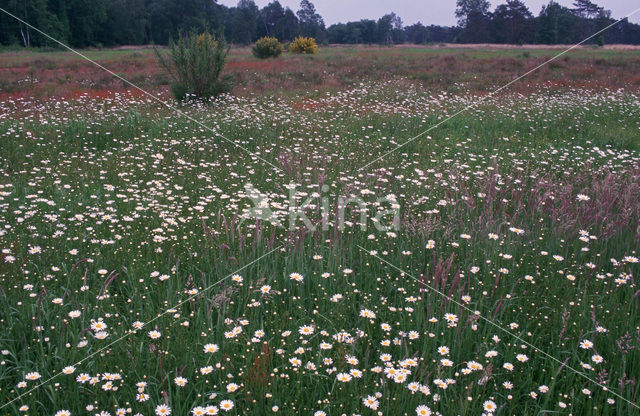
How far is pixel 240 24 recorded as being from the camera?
58.4 metres

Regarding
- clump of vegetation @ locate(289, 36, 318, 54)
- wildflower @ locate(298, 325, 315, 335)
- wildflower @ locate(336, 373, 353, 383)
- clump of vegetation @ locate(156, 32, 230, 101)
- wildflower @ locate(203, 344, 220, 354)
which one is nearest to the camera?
wildflower @ locate(336, 373, 353, 383)

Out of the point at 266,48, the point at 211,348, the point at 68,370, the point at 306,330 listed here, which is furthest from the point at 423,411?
the point at 266,48

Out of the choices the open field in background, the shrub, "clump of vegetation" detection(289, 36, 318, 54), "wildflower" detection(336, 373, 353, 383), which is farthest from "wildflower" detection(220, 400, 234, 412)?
"clump of vegetation" detection(289, 36, 318, 54)

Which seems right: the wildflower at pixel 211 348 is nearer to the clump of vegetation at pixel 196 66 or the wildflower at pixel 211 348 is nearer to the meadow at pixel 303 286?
the meadow at pixel 303 286

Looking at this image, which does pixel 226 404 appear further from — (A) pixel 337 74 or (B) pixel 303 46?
(B) pixel 303 46

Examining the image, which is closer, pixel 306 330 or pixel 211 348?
pixel 211 348

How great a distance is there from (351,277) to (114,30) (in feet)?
193

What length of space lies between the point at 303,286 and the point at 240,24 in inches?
2423

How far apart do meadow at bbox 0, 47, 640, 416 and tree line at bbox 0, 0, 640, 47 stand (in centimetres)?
1994

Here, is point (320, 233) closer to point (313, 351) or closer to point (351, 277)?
point (351, 277)

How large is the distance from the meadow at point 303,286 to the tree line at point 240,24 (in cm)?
1994

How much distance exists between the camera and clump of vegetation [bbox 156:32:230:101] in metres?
12.3

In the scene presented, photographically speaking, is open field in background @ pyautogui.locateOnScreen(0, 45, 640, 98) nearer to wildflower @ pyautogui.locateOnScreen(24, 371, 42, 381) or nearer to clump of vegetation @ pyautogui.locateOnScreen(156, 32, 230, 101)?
clump of vegetation @ pyautogui.locateOnScreen(156, 32, 230, 101)

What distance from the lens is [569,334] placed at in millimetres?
2793
